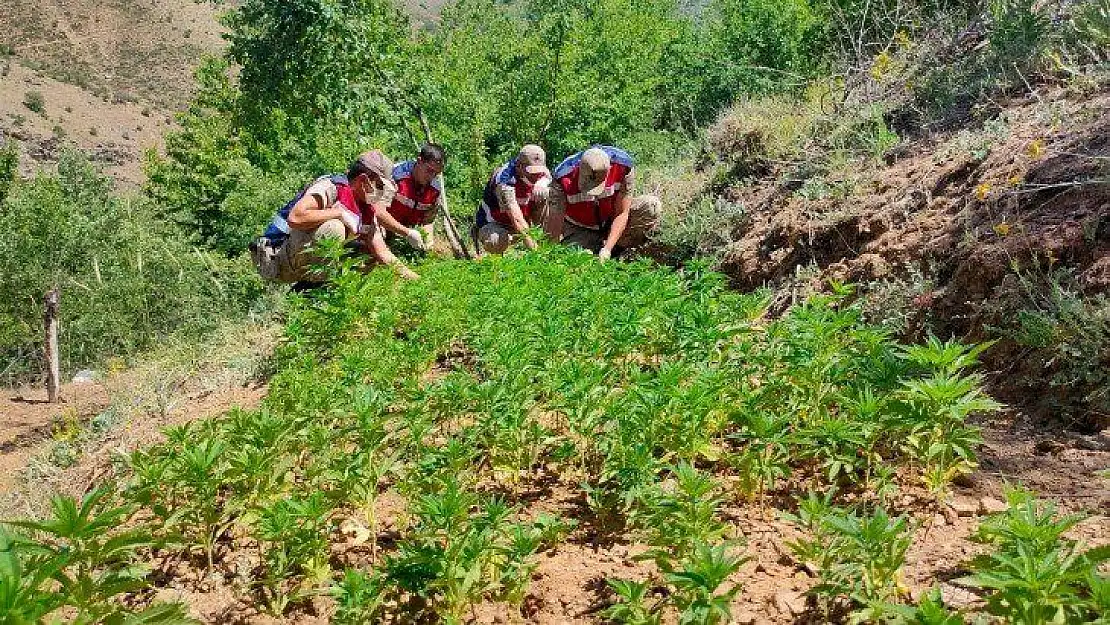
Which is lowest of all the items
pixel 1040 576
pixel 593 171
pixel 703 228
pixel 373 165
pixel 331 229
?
pixel 703 228

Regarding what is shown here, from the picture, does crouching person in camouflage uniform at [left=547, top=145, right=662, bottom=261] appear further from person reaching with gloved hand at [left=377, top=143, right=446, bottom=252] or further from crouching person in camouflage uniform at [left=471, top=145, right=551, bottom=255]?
person reaching with gloved hand at [left=377, top=143, right=446, bottom=252]

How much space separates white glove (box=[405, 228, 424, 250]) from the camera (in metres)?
6.84

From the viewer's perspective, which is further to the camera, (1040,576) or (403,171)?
(403,171)

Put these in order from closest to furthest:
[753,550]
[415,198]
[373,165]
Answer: [753,550] → [373,165] → [415,198]

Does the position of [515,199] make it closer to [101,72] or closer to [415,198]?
[415,198]

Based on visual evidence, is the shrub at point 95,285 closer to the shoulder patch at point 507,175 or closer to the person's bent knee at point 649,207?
the shoulder patch at point 507,175

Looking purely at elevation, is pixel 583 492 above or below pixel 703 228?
above

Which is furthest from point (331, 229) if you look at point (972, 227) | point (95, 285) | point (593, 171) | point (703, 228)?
point (95, 285)

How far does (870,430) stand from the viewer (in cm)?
268

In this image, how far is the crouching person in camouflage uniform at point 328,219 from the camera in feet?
20.0

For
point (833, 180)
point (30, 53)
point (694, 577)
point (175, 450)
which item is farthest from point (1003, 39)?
point (30, 53)

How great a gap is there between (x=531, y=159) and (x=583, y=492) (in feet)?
15.0

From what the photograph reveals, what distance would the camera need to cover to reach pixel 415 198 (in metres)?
7.02

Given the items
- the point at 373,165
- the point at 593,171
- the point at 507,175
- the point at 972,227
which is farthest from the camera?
the point at 507,175
